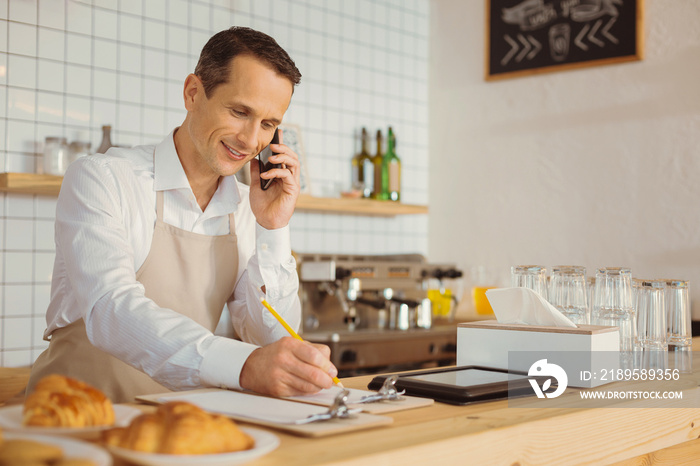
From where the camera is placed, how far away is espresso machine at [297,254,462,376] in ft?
11.2

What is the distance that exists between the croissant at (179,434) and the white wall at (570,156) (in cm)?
330

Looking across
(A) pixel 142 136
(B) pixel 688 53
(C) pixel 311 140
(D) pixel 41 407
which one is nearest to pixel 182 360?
(D) pixel 41 407

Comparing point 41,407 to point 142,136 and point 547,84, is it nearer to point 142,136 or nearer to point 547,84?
point 142,136

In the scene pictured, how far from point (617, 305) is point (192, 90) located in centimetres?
112

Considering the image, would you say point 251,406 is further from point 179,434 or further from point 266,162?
point 266,162

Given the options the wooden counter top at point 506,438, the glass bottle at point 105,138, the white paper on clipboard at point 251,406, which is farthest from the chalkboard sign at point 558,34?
the white paper on clipboard at point 251,406

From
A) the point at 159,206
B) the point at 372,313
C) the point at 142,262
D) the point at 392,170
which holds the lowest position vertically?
the point at 372,313

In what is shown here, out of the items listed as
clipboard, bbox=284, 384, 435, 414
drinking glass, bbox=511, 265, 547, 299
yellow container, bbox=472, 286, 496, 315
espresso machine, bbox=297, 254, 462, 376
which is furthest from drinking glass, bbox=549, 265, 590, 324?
yellow container, bbox=472, 286, 496, 315

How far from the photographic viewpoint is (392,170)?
4297mm

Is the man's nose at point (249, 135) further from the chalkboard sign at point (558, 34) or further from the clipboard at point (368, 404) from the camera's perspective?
the chalkboard sign at point (558, 34)

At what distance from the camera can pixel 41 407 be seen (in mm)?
853

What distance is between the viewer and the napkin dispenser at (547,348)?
1.47 m

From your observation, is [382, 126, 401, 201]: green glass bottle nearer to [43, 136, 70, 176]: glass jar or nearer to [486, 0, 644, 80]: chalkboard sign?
[486, 0, 644, 80]: chalkboard sign

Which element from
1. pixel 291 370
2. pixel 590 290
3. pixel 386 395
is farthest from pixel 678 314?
pixel 291 370
